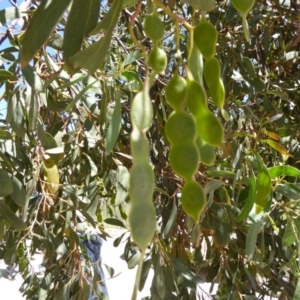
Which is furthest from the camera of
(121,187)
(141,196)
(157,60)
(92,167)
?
(92,167)

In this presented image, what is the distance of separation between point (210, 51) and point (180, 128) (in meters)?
0.09

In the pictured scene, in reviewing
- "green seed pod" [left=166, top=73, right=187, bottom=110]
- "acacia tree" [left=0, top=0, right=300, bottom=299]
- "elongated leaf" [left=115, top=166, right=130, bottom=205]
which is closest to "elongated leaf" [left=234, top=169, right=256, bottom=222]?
"acacia tree" [left=0, top=0, right=300, bottom=299]

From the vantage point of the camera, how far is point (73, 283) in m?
1.34

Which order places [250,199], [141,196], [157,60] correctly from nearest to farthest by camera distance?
[141,196] → [157,60] → [250,199]

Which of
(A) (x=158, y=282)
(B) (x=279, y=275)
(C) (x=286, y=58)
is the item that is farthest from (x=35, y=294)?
(C) (x=286, y=58)

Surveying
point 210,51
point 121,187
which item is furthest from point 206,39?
point 121,187

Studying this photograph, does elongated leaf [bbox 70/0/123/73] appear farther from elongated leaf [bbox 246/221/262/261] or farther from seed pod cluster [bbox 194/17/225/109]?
elongated leaf [bbox 246/221/262/261]

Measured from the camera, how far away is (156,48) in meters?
0.37

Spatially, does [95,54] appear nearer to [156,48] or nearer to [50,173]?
[156,48]

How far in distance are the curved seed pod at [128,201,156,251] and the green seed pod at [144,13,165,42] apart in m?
0.15

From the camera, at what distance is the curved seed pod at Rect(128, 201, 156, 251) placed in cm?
26

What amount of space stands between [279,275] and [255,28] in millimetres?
850

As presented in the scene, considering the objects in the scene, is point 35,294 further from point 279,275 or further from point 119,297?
point 119,297

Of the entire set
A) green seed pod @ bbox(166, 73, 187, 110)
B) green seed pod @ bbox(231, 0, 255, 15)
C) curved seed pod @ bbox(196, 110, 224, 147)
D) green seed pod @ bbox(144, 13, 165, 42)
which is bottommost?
curved seed pod @ bbox(196, 110, 224, 147)
